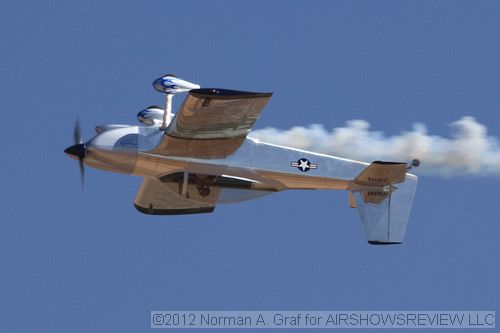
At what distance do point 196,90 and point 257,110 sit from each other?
62.9 inches

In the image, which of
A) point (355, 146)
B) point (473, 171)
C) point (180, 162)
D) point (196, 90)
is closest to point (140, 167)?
point (180, 162)

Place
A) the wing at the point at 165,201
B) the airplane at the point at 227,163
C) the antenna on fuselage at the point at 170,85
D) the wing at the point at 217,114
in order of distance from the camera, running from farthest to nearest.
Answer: the wing at the point at 165,201
the antenna on fuselage at the point at 170,85
the airplane at the point at 227,163
the wing at the point at 217,114

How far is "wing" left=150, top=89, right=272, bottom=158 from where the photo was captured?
1160 inches

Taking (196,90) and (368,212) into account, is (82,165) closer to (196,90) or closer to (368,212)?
(196,90)

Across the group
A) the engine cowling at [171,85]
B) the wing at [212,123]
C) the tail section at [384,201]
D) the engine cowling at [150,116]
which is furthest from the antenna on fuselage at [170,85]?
the tail section at [384,201]

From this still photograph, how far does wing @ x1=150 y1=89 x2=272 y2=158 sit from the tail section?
2923mm

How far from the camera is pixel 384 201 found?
106 ft

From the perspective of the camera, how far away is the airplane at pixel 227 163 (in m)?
30.9

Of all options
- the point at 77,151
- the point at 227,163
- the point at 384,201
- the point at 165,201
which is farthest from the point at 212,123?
the point at 384,201

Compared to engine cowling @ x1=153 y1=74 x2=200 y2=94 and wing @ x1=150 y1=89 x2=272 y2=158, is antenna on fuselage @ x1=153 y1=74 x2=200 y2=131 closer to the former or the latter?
engine cowling @ x1=153 y1=74 x2=200 y2=94

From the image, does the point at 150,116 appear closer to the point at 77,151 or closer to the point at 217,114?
the point at 77,151

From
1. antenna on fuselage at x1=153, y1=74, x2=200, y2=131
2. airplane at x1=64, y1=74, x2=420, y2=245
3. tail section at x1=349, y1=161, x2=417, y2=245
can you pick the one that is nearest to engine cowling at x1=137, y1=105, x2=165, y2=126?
airplane at x1=64, y1=74, x2=420, y2=245

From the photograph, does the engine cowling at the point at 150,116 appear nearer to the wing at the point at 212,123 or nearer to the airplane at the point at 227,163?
the airplane at the point at 227,163

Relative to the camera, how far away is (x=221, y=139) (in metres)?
31.2
